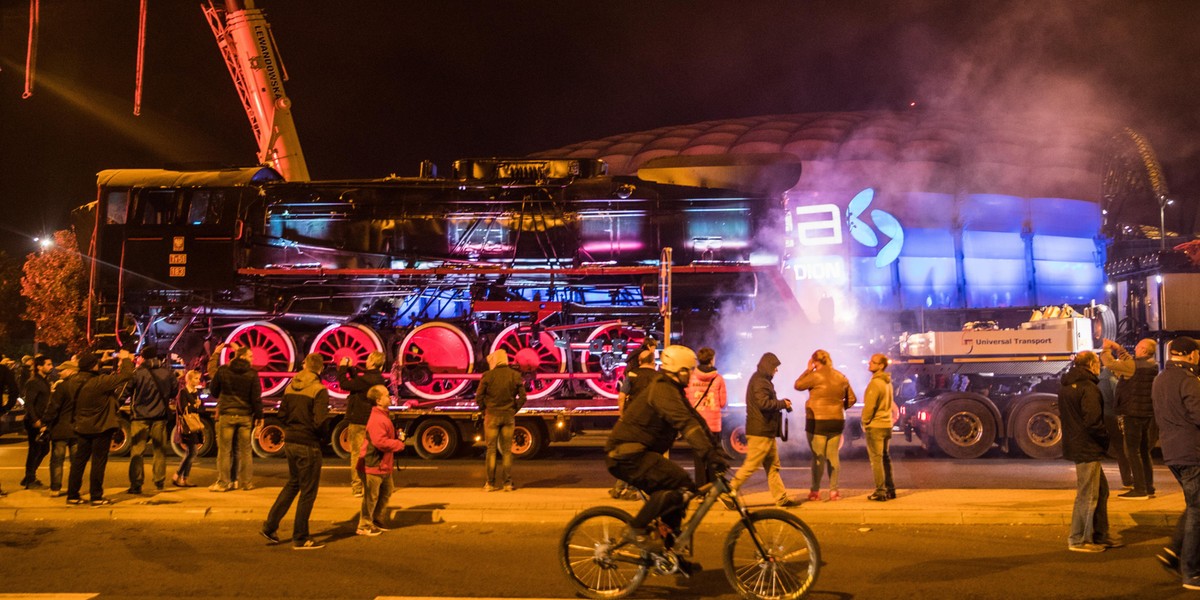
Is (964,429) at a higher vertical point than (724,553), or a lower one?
higher

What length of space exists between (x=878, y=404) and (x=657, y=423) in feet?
14.5

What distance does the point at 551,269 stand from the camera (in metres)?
13.3

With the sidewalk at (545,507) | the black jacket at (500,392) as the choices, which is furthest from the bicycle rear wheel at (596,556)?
the black jacket at (500,392)

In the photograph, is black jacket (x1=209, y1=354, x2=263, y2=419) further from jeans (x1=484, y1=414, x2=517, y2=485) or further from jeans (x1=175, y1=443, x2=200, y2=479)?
jeans (x1=484, y1=414, x2=517, y2=485)

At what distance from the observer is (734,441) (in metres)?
12.6

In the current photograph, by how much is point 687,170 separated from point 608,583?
32.5ft

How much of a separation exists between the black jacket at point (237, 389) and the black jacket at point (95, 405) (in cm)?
105

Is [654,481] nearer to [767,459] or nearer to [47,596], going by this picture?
[767,459]

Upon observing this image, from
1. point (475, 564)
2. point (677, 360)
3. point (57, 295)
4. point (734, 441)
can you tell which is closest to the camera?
point (677, 360)

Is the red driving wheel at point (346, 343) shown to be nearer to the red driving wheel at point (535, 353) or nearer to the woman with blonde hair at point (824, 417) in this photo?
the red driving wheel at point (535, 353)

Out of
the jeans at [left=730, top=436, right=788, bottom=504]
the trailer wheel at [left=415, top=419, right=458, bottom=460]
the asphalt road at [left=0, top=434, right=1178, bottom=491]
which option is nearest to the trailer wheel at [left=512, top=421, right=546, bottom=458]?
the asphalt road at [left=0, top=434, right=1178, bottom=491]

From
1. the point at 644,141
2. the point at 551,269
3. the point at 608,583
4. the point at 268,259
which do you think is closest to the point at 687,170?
the point at 551,269

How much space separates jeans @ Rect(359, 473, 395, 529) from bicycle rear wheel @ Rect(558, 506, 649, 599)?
108 inches

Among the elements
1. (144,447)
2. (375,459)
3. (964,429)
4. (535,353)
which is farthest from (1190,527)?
(144,447)
